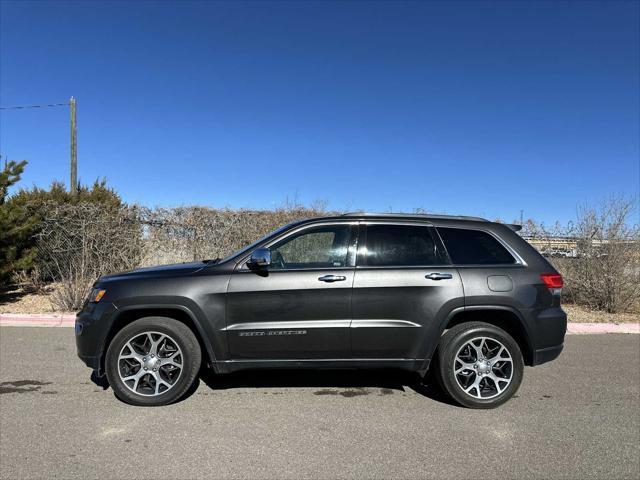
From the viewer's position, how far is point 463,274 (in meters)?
4.49

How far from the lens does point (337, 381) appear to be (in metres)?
5.21

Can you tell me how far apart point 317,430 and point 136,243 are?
9.08m

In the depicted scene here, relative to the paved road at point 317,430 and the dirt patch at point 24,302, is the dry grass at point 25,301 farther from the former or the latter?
the paved road at point 317,430

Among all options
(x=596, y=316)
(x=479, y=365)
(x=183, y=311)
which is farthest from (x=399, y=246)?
(x=596, y=316)

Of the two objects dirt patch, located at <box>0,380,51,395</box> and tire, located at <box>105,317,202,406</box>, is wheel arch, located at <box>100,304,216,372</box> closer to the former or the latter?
tire, located at <box>105,317,202,406</box>

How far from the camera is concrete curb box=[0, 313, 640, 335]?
8.27 meters

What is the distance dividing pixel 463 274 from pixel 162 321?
295cm

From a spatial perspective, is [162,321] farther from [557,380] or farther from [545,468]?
[557,380]

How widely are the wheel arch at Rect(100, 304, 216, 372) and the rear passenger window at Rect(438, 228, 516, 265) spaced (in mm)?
2562

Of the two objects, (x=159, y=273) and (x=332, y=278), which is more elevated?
(x=159, y=273)

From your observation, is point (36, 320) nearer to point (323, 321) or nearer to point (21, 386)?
point (21, 386)

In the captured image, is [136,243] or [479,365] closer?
[479,365]

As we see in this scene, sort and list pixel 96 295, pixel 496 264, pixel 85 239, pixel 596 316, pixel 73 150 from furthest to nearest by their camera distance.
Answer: pixel 73 150 → pixel 85 239 → pixel 596 316 → pixel 496 264 → pixel 96 295

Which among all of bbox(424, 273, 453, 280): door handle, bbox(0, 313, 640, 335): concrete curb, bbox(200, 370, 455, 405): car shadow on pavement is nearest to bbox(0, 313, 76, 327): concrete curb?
bbox(0, 313, 640, 335): concrete curb
